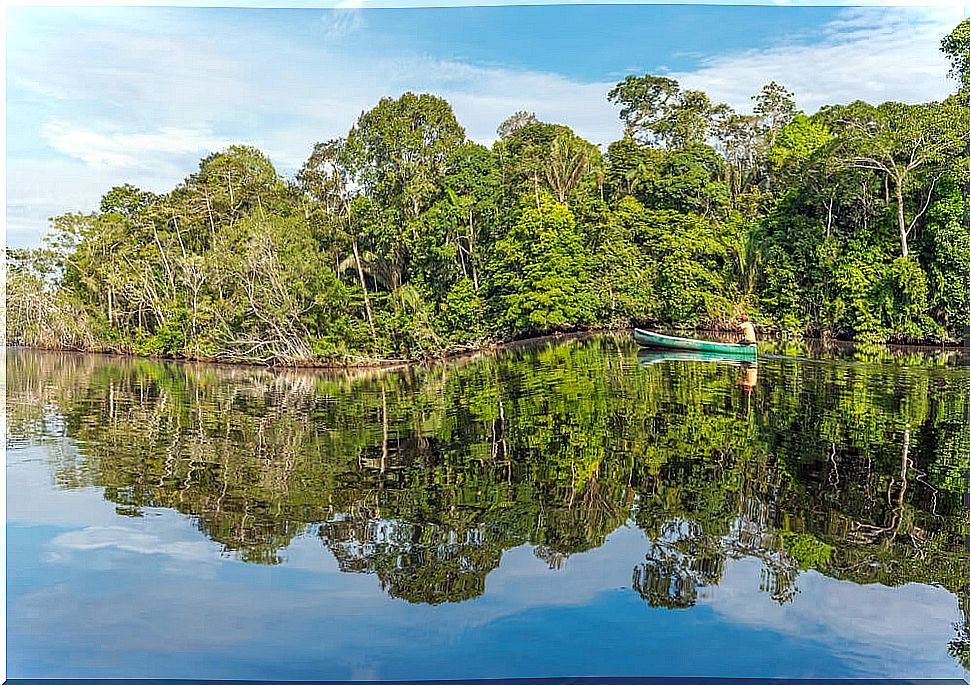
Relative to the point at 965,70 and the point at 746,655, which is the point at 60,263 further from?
the point at 746,655

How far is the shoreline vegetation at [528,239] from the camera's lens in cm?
911

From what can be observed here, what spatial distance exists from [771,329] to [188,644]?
7.62 meters

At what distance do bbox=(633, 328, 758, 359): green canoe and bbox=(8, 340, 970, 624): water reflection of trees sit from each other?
252 mm

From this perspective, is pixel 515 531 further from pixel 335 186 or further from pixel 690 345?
pixel 335 186

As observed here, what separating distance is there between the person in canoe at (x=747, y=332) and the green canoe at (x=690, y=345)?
6 cm

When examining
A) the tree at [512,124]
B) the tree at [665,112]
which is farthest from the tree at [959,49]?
the tree at [512,124]

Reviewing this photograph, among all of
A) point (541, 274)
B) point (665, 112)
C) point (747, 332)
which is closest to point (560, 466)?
point (747, 332)

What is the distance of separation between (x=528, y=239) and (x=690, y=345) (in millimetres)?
3597

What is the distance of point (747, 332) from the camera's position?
31.2ft

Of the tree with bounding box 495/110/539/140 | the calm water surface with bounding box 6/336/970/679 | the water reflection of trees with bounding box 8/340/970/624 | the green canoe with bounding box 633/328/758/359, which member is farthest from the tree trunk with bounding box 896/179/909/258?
the tree with bounding box 495/110/539/140

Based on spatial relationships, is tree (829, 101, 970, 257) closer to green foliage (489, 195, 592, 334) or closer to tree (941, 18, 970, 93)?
tree (941, 18, 970, 93)

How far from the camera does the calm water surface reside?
3.46 metres

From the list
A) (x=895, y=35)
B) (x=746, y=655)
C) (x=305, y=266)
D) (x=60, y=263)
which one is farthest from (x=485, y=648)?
(x=60, y=263)

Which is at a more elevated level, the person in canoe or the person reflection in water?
the person in canoe
